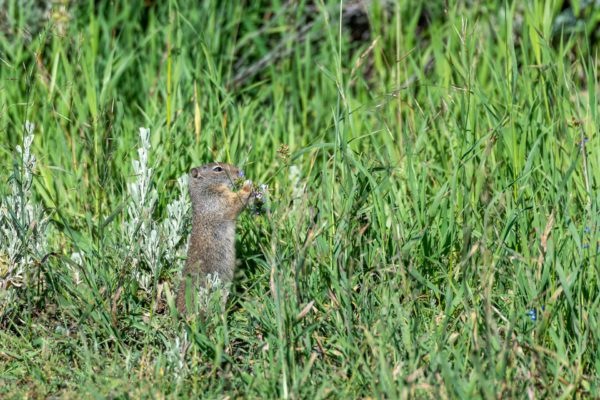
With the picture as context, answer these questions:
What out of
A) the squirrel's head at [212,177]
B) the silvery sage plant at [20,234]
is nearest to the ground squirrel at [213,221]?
the squirrel's head at [212,177]

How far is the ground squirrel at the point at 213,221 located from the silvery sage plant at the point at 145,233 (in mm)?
144

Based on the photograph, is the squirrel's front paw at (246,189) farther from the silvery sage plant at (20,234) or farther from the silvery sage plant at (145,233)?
the silvery sage plant at (20,234)

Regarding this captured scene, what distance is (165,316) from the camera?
174 inches

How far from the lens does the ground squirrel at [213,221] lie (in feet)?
15.7

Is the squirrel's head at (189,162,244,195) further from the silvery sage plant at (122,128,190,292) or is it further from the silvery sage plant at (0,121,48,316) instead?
the silvery sage plant at (0,121,48,316)

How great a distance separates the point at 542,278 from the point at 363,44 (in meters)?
4.41

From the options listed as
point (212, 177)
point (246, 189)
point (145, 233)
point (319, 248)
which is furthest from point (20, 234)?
point (319, 248)

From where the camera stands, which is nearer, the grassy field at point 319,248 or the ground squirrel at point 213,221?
the grassy field at point 319,248

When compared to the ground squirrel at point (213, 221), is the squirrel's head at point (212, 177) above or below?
above

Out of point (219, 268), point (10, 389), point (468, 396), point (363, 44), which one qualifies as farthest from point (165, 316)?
point (363, 44)

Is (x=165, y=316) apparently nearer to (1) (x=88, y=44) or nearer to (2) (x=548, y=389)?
(2) (x=548, y=389)

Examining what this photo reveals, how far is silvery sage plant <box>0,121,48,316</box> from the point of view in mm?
4457

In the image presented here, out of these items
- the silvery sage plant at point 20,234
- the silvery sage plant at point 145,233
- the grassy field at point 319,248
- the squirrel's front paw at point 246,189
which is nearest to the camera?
the grassy field at point 319,248

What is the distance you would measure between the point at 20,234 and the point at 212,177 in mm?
1141
